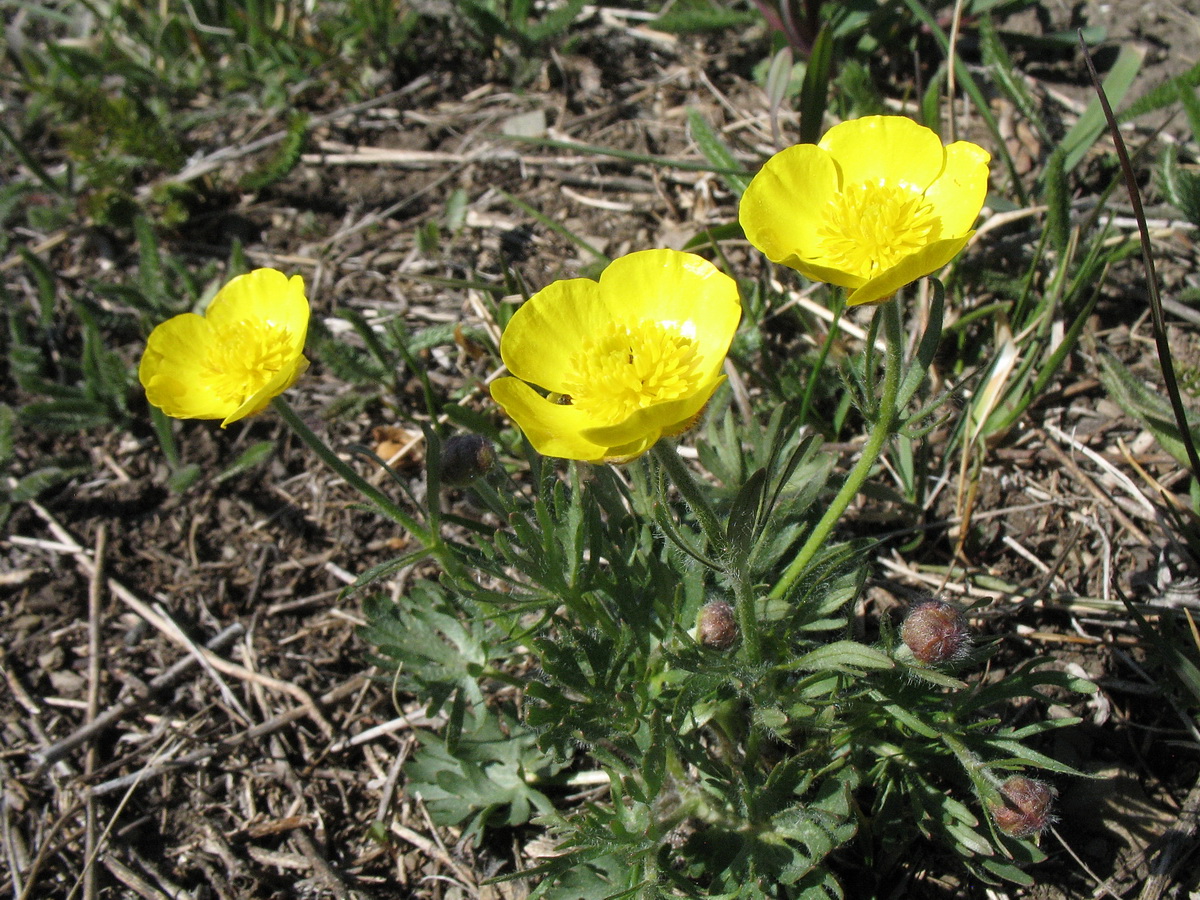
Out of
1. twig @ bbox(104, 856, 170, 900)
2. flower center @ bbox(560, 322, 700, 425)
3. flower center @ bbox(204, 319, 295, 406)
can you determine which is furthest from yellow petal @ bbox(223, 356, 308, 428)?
twig @ bbox(104, 856, 170, 900)

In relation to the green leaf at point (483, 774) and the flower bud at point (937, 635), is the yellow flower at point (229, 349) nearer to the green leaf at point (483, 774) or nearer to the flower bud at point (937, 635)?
the green leaf at point (483, 774)

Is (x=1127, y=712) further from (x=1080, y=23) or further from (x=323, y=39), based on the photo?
(x=323, y=39)

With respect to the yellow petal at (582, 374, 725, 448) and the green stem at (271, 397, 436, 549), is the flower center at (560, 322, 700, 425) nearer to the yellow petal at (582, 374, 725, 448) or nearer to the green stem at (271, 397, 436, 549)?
the yellow petal at (582, 374, 725, 448)

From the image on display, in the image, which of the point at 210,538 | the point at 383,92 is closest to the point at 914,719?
the point at 210,538

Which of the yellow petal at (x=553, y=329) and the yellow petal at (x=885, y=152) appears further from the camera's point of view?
the yellow petal at (x=885, y=152)

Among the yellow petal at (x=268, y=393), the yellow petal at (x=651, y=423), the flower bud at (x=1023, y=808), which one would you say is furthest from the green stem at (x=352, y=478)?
the flower bud at (x=1023, y=808)

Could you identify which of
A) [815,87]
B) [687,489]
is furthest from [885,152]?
[815,87]
